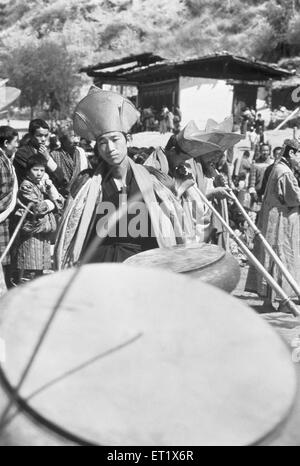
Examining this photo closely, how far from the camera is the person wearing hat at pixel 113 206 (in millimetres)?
4281

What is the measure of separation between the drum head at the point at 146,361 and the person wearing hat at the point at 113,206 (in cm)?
240

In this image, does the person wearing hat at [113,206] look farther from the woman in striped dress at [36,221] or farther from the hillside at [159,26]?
the hillside at [159,26]

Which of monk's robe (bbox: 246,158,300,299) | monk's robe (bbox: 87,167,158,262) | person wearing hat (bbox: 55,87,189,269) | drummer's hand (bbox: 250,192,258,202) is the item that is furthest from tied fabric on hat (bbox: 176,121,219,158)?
drummer's hand (bbox: 250,192,258,202)

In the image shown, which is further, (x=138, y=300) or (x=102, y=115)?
(x=102, y=115)

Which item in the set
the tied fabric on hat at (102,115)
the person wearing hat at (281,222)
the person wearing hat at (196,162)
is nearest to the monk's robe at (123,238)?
the tied fabric on hat at (102,115)

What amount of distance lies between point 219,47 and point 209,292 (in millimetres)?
56575

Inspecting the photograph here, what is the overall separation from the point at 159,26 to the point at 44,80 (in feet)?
49.1

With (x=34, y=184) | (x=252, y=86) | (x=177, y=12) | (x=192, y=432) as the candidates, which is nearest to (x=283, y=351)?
(x=192, y=432)

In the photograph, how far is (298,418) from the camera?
183 centimetres

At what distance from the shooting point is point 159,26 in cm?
6488

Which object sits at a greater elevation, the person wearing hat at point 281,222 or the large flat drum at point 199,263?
the large flat drum at point 199,263

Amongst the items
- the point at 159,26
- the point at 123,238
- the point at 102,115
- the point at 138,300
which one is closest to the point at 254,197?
the point at 102,115

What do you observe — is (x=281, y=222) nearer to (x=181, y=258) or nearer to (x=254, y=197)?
(x=181, y=258)
